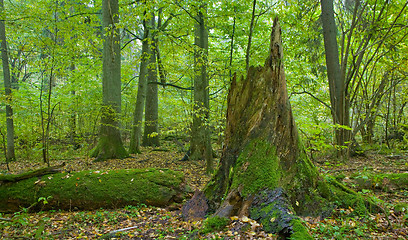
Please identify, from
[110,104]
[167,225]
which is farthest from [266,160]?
[110,104]

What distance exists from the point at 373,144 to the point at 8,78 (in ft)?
51.9

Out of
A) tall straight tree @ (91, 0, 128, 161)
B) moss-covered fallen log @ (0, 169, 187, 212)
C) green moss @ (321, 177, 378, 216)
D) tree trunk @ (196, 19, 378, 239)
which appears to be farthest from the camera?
tall straight tree @ (91, 0, 128, 161)

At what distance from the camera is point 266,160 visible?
3525 mm

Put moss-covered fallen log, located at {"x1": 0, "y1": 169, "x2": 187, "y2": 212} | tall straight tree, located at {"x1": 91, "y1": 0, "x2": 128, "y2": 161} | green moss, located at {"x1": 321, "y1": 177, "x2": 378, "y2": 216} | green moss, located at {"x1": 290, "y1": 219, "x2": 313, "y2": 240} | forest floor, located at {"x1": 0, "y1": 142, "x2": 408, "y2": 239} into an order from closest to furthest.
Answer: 1. green moss, located at {"x1": 290, "y1": 219, "x2": 313, "y2": 240}
2. forest floor, located at {"x1": 0, "y1": 142, "x2": 408, "y2": 239}
3. green moss, located at {"x1": 321, "y1": 177, "x2": 378, "y2": 216}
4. moss-covered fallen log, located at {"x1": 0, "y1": 169, "x2": 187, "y2": 212}
5. tall straight tree, located at {"x1": 91, "y1": 0, "x2": 128, "y2": 161}

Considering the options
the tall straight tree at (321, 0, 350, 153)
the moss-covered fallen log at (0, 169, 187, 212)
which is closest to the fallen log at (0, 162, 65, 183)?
the moss-covered fallen log at (0, 169, 187, 212)

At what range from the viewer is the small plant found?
297cm

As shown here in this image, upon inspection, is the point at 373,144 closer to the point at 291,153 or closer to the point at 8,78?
the point at 291,153

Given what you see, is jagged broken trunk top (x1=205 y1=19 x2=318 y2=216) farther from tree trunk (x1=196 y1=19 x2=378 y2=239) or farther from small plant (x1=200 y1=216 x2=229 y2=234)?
small plant (x1=200 y1=216 x2=229 y2=234)

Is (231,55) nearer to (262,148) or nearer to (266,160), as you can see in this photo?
(262,148)

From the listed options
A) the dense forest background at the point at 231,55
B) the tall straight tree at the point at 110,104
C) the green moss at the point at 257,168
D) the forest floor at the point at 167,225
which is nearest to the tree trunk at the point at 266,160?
the green moss at the point at 257,168

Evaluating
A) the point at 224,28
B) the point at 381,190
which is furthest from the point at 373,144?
the point at 224,28

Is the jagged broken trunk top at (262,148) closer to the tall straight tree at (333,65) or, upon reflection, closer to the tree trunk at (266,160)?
the tree trunk at (266,160)

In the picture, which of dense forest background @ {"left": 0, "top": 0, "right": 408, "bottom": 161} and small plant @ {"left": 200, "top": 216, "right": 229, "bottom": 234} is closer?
small plant @ {"left": 200, "top": 216, "right": 229, "bottom": 234}

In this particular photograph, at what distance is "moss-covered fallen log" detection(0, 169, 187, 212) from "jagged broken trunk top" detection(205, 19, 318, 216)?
1549mm
